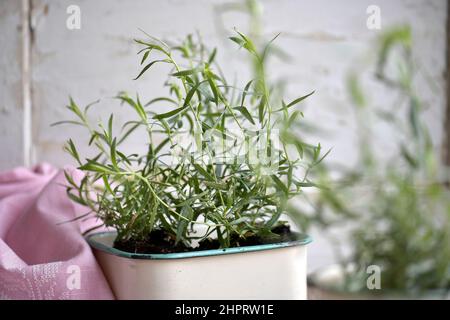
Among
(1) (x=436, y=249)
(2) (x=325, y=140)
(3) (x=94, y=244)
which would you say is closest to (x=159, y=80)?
(2) (x=325, y=140)

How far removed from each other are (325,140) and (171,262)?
774 mm

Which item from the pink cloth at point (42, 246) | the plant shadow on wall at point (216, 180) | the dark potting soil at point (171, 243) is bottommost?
the pink cloth at point (42, 246)

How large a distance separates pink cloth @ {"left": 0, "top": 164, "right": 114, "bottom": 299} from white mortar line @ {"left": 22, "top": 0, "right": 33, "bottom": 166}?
0.24 meters

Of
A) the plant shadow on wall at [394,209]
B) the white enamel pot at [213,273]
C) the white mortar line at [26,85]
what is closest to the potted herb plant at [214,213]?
the white enamel pot at [213,273]

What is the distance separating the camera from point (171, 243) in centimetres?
45

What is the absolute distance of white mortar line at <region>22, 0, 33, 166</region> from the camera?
1.01 m

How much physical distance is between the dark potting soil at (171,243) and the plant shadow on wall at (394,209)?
9.3 inches

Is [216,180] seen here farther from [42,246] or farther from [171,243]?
[42,246]

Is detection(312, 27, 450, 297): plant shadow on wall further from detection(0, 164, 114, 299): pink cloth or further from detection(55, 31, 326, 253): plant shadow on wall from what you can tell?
detection(0, 164, 114, 299): pink cloth

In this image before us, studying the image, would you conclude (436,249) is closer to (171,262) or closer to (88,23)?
(171,262)

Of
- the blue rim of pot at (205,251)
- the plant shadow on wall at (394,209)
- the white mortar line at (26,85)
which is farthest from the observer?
the white mortar line at (26,85)

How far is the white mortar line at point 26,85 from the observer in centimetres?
101

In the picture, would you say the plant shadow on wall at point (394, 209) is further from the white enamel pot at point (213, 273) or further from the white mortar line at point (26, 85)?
the white mortar line at point (26, 85)

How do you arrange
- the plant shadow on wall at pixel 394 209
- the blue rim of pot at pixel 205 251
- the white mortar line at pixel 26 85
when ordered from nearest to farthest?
the plant shadow on wall at pixel 394 209
the blue rim of pot at pixel 205 251
the white mortar line at pixel 26 85
